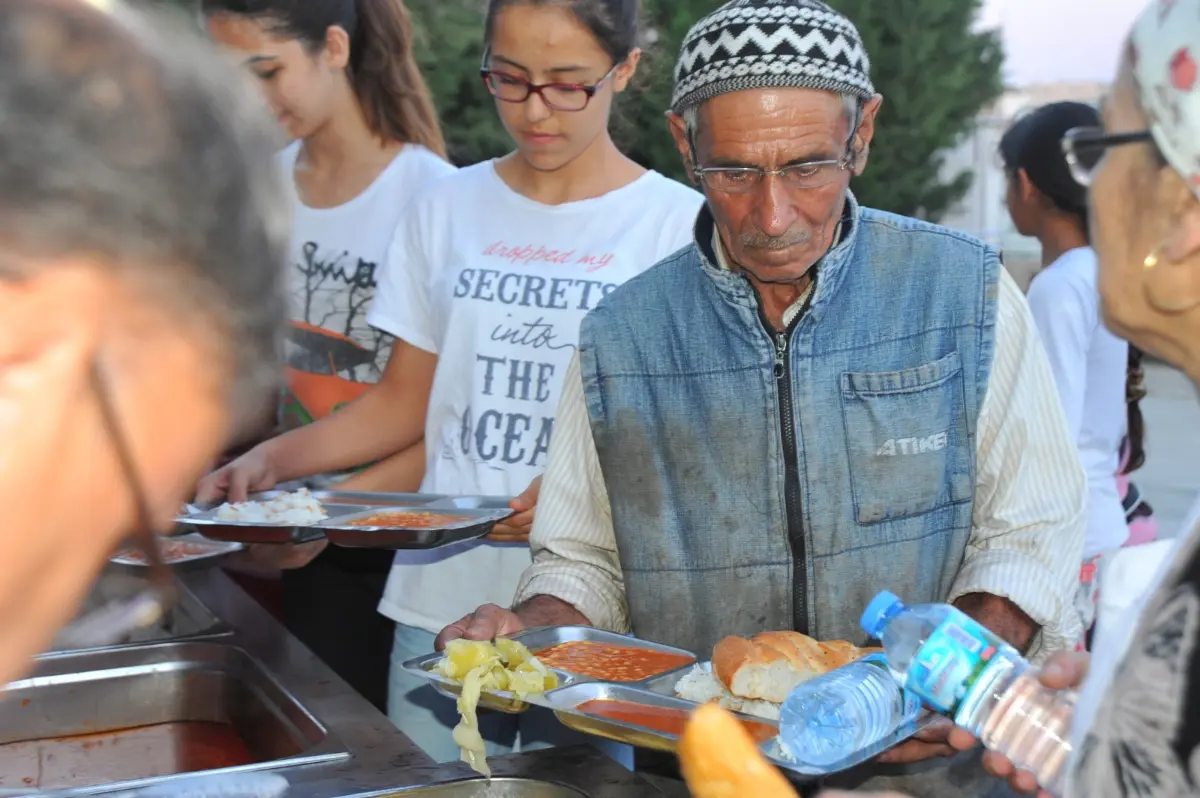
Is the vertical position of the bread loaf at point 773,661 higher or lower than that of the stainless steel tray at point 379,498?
lower

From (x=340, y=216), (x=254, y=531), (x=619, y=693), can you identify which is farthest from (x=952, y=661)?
(x=340, y=216)

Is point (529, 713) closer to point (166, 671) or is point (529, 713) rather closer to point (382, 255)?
point (166, 671)

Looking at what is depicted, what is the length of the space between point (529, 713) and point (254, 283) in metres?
2.11

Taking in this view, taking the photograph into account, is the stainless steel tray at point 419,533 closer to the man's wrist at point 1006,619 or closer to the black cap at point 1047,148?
the man's wrist at point 1006,619

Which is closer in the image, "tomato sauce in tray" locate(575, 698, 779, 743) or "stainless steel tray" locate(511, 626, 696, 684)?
"tomato sauce in tray" locate(575, 698, 779, 743)

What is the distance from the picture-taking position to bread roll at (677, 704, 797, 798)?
102cm

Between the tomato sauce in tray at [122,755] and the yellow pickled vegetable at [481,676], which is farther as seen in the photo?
the tomato sauce in tray at [122,755]

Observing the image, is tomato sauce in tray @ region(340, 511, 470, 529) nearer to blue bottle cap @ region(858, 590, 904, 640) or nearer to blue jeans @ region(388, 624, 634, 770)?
blue jeans @ region(388, 624, 634, 770)

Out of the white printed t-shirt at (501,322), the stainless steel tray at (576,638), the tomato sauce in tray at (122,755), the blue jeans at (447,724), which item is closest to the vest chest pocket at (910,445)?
the stainless steel tray at (576,638)

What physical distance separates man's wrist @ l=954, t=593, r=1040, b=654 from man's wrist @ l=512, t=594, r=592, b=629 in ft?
2.24

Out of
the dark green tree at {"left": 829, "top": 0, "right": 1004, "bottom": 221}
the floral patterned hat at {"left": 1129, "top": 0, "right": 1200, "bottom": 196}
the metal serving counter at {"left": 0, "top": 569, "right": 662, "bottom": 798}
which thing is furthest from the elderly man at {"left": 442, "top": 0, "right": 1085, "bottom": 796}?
the dark green tree at {"left": 829, "top": 0, "right": 1004, "bottom": 221}

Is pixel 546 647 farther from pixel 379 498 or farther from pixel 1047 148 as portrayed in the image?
pixel 1047 148

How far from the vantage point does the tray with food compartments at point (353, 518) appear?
251 cm

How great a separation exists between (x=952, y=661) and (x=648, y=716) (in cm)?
52
